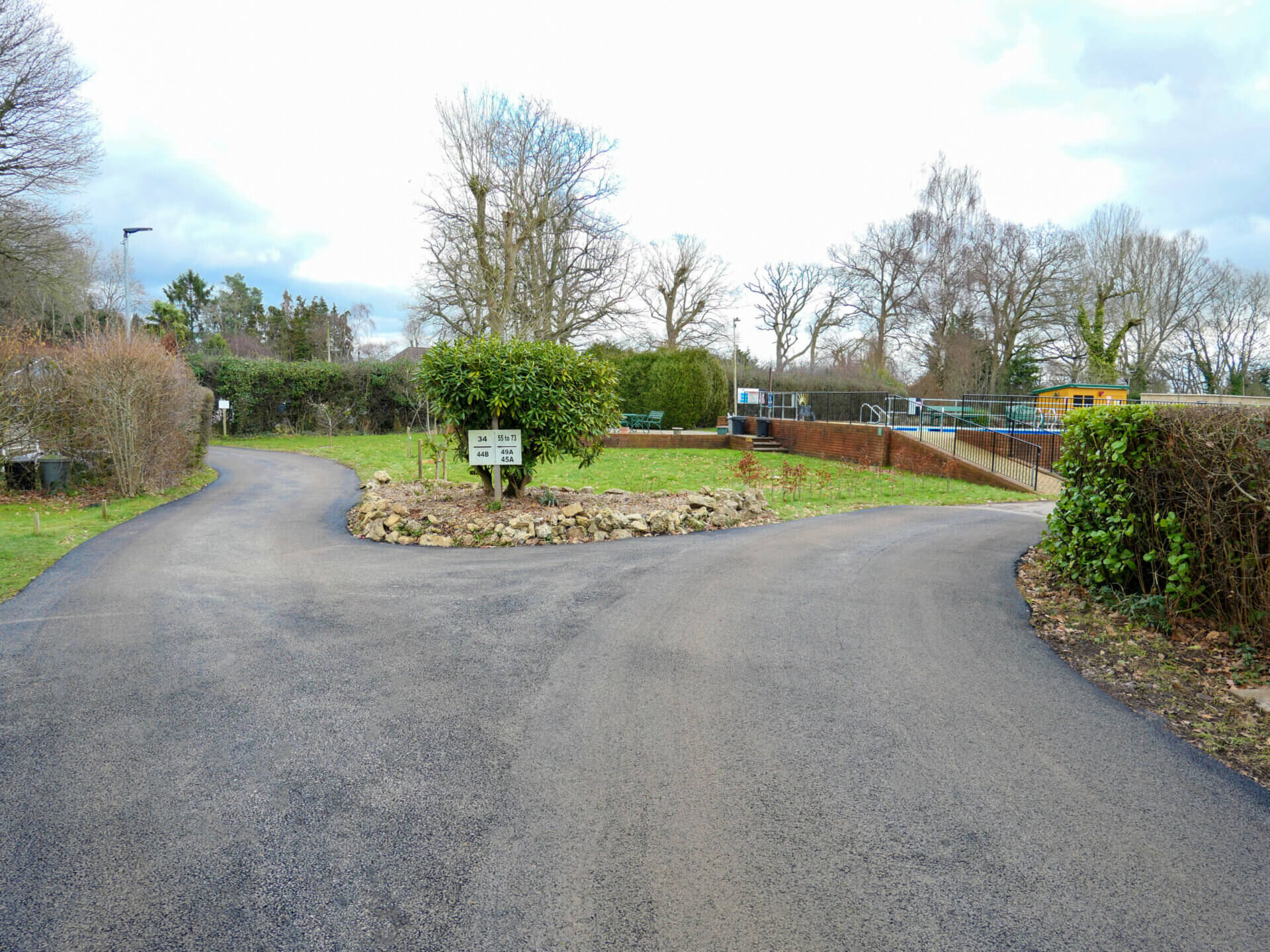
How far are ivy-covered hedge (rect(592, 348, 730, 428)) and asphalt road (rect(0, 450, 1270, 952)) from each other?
→ 27.7 metres

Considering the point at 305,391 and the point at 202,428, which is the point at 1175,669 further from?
the point at 305,391

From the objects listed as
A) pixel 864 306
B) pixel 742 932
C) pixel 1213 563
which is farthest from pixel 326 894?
pixel 864 306

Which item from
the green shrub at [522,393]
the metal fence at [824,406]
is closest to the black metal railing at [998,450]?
the metal fence at [824,406]

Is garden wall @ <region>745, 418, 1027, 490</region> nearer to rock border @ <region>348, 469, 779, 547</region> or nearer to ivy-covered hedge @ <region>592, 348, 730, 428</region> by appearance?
A: ivy-covered hedge @ <region>592, 348, 730, 428</region>

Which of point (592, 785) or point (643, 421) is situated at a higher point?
point (643, 421)

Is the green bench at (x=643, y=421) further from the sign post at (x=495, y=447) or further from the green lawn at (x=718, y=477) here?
the sign post at (x=495, y=447)

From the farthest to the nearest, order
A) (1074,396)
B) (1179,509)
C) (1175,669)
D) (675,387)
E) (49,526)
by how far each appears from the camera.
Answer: (675,387), (1074,396), (49,526), (1179,509), (1175,669)

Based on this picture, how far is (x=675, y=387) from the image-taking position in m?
33.9

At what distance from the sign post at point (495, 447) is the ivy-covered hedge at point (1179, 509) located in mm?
6921

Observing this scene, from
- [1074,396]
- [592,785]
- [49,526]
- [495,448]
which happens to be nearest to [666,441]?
[1074,396]

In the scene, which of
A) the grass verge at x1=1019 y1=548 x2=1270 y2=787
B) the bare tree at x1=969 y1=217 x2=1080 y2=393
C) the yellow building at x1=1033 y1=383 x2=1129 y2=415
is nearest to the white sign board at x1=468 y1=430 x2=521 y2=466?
the grass verge at x1=1019 y1=548 x2=1270 y2=787

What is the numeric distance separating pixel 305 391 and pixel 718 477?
2138 centimetres

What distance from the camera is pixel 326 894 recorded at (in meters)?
2.62

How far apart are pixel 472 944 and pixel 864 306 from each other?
42.4 metres
